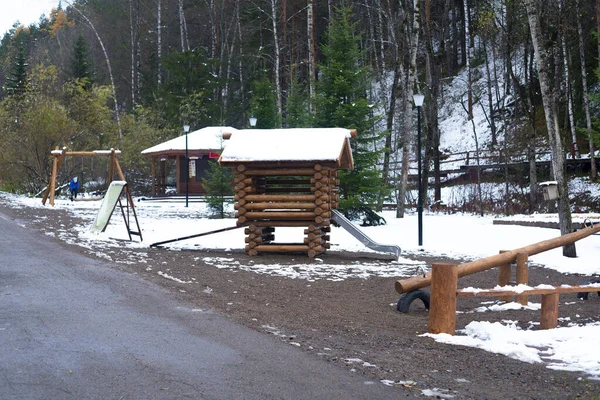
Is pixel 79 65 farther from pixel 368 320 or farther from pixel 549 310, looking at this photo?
pixel 549 310

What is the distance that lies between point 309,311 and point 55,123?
3389cm

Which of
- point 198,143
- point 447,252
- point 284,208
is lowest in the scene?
point 447,252

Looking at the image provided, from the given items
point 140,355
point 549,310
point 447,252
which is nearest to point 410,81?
point 447,252

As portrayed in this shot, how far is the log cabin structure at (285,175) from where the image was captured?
1591 cm

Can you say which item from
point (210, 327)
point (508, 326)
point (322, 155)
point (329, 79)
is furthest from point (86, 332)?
point (329, 79)

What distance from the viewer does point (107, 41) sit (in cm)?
6481

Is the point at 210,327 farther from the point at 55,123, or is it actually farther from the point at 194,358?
the point at 55,123

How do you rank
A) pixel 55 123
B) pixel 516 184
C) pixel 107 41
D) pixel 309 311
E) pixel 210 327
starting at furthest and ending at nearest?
pixel 107 41, pixel 55 123, pixel 516 184, pixel 309 311, pixel 210 327

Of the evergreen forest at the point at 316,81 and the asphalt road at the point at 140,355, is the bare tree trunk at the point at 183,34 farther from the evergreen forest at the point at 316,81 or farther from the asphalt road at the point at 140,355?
the asphalt road at the point at 140,355

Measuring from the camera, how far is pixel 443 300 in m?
7.98

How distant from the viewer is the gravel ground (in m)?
5.99

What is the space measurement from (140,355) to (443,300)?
3.35 meters

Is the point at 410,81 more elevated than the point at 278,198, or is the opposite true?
the point at 410,81

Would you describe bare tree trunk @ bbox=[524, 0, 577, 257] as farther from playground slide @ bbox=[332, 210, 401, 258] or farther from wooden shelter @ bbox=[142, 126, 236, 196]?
wooden shelter @ bbox=[142, 126, 236, 196]
